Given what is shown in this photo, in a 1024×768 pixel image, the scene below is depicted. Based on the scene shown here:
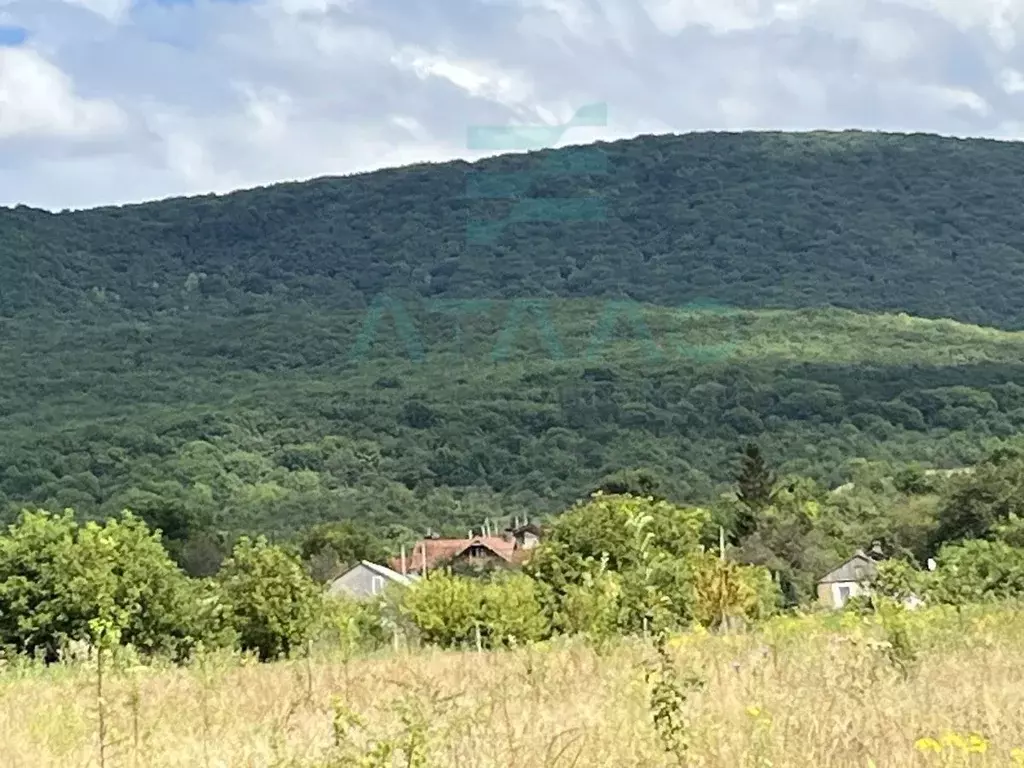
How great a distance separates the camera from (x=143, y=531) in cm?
2598

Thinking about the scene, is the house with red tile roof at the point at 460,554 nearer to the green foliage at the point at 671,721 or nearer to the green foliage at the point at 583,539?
the green foliage at the point at 583,539

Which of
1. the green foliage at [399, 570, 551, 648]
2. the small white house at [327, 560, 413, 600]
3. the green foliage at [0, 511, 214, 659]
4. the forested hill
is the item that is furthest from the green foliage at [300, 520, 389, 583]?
the forested hill

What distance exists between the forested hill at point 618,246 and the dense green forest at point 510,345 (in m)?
0.54

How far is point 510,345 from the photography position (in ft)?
445

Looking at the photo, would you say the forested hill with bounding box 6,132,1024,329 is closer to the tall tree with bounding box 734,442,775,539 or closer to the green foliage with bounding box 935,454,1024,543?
the tall tree with bounding box 734,442,775,539

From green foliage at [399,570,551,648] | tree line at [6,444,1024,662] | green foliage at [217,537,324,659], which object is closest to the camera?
tree line at [6,444,1024,662]

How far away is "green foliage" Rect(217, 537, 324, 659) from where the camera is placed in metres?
24.9

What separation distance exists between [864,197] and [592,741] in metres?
193

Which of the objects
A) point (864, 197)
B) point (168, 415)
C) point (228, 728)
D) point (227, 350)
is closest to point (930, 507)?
point (228, 728)

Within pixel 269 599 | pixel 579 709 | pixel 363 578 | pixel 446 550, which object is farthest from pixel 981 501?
pixel 579 709

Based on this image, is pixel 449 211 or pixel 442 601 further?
pixel 449 211

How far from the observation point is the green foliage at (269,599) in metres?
24.9

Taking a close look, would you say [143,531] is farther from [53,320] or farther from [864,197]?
[864,197]

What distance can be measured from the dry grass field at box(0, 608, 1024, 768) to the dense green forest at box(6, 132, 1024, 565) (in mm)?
53829
